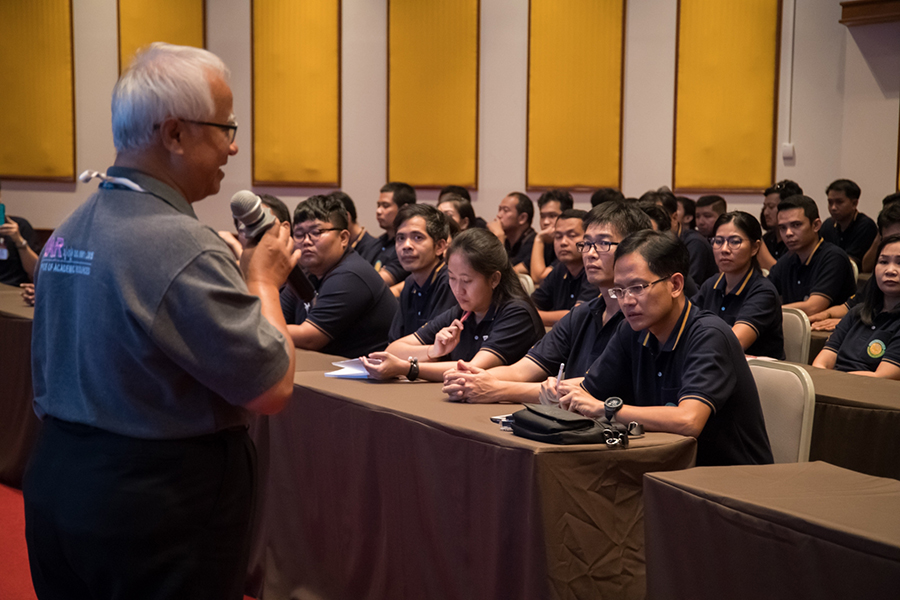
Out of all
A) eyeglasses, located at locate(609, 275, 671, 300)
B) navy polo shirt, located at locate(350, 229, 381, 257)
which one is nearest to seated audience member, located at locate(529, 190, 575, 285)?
navy polo shirt, located at locate(350, 229, 381, 257)

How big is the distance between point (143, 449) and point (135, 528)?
0.11 meters

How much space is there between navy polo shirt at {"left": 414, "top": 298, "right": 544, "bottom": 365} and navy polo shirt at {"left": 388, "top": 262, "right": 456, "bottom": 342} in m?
0.46

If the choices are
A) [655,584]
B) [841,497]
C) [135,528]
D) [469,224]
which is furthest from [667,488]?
[469,224]

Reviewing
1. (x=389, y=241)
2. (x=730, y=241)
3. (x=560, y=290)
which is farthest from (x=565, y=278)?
(x=389, y=241)

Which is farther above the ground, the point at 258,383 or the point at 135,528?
the point at 258,383

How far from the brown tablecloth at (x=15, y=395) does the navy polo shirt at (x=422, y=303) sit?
145cm

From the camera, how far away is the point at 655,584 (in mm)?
1578

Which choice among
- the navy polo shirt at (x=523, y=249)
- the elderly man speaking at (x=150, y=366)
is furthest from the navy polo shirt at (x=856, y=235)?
the elderly man speaking at (x=150, y=366)

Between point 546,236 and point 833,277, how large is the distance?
75.0 inches

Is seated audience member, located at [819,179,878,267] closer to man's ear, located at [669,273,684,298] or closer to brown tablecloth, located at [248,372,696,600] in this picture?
man's ear, located at [669,273,684,298]

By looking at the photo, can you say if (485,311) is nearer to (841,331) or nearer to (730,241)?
(730,241)

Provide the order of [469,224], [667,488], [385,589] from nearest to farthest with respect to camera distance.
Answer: [667,488] < [385,589] < [469,224]

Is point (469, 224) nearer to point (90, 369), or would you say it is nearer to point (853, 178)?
point (853, 178)

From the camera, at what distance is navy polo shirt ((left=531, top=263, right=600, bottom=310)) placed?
4.31 meters
